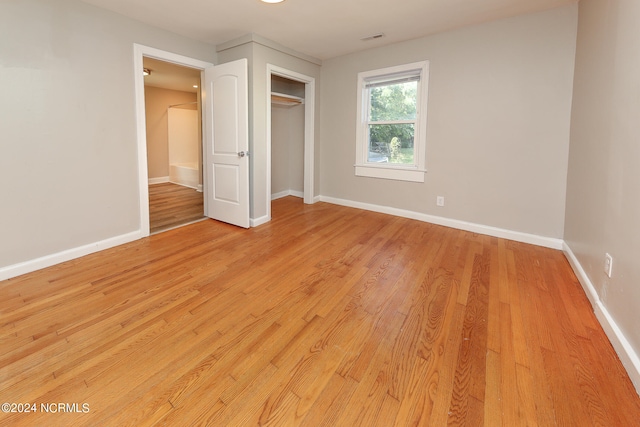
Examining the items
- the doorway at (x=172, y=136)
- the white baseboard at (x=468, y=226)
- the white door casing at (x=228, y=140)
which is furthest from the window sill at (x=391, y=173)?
the doorway at (x=172, y=136)

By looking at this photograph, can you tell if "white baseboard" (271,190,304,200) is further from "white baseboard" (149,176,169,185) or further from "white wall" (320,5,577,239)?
"white baseboard" (149,176,169,185)

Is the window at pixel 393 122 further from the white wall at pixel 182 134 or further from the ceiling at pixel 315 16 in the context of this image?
the white wall at pixel 182 134

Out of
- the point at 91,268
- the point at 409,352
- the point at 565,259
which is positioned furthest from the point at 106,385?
the point at 565,259

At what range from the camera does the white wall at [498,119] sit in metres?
3.02

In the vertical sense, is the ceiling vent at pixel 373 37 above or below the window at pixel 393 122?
above

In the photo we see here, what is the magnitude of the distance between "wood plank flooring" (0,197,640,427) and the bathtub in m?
3.86

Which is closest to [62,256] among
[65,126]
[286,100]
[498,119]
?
[65,126]

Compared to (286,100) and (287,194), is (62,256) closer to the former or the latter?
(287,194)

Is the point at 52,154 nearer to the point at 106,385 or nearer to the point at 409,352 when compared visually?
the point at 106,385

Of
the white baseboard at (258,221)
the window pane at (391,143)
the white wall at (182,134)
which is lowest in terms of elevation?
the white baseboard at (258,221)

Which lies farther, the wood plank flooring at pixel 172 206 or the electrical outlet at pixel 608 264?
the wood plank flooring at pixel 172 206

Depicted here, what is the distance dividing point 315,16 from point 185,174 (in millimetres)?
4950

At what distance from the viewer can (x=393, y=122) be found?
423cm

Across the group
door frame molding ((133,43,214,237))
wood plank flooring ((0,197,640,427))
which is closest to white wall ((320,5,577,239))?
wood plank flooring ((0,197,640,427))
